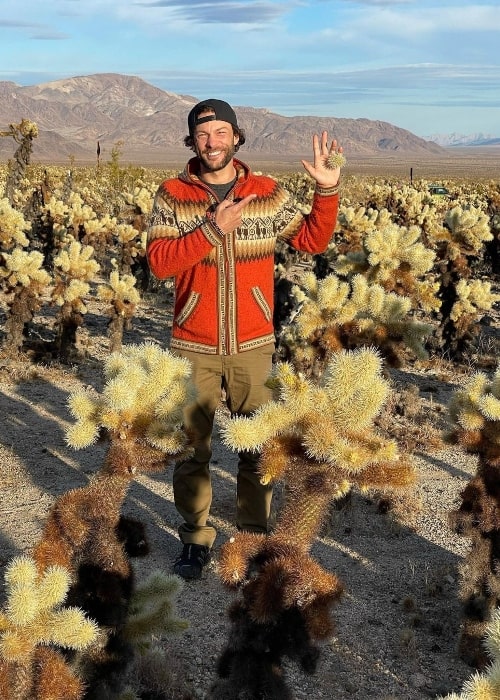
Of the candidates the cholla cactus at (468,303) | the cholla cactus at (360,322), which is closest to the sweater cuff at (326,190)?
the cholla cactus at (360,322)

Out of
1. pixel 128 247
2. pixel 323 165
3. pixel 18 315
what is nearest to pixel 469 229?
pixel 18 315

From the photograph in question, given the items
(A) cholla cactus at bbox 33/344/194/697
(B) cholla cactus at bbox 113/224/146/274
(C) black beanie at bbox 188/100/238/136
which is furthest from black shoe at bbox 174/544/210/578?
(B) cholla cactus at bbox 113/224/146/274

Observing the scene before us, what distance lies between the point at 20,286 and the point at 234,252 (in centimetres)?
654

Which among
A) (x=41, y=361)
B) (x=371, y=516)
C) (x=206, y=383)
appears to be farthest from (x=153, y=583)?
(x=41, y=361)

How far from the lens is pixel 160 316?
14141 millimetres

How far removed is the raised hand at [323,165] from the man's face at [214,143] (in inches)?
16.6

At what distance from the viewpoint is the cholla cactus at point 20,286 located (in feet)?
32.6

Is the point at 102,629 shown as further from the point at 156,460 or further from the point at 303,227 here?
the point at 303,227

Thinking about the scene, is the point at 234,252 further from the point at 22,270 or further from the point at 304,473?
the point at 22,270

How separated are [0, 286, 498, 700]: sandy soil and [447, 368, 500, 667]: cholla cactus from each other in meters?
0.21

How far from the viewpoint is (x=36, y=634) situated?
2508 mm

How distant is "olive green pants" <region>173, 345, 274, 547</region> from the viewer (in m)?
4.47

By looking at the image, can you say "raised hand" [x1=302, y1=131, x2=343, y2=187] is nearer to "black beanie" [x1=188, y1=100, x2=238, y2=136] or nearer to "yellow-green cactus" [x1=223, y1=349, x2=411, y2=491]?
"black beanie" [x1=188, y1=100, x2=238, y2=136]

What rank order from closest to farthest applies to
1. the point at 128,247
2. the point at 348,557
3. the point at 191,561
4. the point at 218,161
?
the point at 218,161 → the point at 191,561 → the point at 348,557 → the point at 128,247
